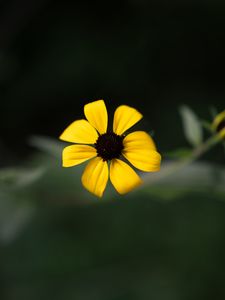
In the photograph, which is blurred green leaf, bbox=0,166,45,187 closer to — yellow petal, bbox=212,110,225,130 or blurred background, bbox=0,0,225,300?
blurred background, bbox=0,0,225,300

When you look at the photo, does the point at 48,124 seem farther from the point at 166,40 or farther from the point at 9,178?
the point at 9,178

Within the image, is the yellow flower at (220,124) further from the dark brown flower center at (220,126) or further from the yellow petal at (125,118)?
the yellow petal at (125,118)

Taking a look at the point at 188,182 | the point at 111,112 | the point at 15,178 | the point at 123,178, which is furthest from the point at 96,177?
the point at 111,112

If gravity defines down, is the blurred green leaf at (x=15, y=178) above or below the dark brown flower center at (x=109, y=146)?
above

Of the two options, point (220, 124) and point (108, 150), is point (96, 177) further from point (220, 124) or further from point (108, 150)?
point (220, 124)

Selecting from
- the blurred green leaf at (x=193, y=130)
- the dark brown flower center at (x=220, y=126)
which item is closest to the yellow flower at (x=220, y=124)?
the dark brown flower center at (x=220, y=126)

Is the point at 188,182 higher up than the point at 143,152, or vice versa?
the point at 188,182
